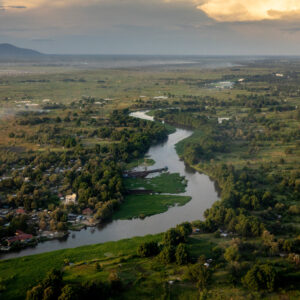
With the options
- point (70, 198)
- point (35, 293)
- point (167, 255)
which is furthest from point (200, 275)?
point (70, 198)

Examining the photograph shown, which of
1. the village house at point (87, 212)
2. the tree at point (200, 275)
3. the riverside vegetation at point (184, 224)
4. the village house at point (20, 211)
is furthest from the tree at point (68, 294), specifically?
the village house at point (20, 211)

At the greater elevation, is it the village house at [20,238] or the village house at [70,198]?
the village house at [70,198]

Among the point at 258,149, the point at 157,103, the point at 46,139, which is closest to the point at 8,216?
the point at 46,139

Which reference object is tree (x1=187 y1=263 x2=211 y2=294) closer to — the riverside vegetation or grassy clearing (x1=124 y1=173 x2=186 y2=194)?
→ the riverside vegetation

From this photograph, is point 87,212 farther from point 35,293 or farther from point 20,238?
point 35,293

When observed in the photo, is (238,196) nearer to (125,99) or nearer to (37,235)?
(37,235)

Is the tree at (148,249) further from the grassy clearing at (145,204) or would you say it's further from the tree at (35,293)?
the tree at (35,293)
